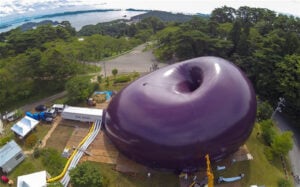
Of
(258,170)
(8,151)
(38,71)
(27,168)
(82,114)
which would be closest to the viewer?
(258,170)

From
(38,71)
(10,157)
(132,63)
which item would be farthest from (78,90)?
(132,63)

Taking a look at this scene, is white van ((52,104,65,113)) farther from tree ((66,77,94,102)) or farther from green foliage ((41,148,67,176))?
green foliage ((41,148,67,176))

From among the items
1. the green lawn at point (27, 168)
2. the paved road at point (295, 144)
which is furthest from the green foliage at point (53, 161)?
the paved road at point (295, 144)

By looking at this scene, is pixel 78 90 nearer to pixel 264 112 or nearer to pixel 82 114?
pixel 82 114

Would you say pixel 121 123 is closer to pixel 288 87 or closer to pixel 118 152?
pixel 118 152

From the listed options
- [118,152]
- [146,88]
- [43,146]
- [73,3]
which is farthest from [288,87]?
[73,3]

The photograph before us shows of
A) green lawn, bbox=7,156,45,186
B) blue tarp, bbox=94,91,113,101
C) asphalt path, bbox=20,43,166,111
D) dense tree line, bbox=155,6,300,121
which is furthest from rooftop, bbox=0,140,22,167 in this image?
dense tree line, bbox=155,6,300,121
